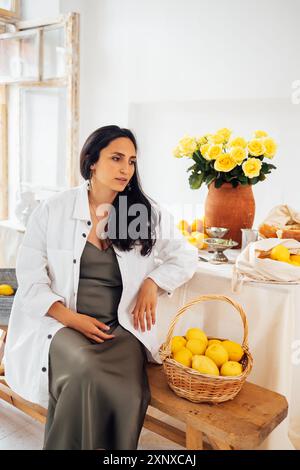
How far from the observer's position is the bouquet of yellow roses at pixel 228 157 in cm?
201

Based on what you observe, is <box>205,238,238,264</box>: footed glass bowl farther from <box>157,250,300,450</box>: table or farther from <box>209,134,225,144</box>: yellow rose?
<box>209,134,225,144</box>: yellow rose

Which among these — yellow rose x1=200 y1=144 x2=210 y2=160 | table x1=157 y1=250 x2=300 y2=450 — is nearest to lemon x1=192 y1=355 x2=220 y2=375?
table x1=157 y1=250 x2=300 y2=450

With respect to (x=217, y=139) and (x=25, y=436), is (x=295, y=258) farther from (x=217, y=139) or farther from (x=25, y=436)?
(x=25, y=436)

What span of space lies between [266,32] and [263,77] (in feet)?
0.84

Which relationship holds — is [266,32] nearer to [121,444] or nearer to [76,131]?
[76,131]

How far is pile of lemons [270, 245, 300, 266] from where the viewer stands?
1.74 m

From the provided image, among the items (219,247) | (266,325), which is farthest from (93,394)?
(219,247)

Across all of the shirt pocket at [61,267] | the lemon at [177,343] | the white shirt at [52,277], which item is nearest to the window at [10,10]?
the white shirt at [52,277]

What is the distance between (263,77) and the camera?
2.88 metres

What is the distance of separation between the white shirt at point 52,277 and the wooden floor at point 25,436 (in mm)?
368

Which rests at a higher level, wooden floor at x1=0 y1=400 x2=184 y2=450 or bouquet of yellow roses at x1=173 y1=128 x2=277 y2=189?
bouquet of yellow roses at x1=173 y1=128 x2=277 y2=189

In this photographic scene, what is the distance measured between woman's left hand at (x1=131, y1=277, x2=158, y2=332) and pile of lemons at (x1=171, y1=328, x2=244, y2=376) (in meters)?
0.14

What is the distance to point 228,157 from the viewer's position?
202 cm
